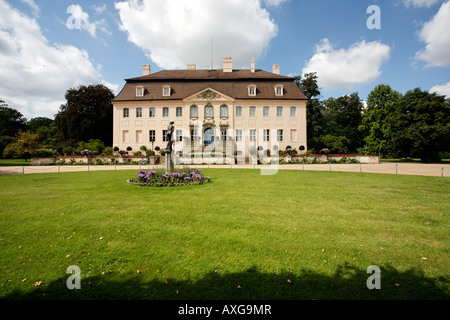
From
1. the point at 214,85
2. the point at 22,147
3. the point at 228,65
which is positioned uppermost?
the point at 228,65

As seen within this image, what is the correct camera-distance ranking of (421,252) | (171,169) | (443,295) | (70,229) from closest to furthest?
(443,295), (421,252), (70,229), (171,169)

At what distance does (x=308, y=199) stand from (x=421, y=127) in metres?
34.2

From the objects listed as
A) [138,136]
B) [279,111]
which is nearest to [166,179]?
[138,136]

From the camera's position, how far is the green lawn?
9.49 ft

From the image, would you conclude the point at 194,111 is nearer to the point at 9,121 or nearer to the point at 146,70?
the point at 146,70

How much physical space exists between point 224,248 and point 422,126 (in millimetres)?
39305

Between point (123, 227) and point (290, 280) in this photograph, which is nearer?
point (290, 280)

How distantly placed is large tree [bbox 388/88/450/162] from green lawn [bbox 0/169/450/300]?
101 ft

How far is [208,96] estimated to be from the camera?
33.7 meters

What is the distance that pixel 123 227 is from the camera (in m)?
5.07

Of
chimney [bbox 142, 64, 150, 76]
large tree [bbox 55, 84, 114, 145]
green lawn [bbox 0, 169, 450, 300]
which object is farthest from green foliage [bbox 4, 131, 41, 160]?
green lawn [bbox 0, 169, 450, 300]
